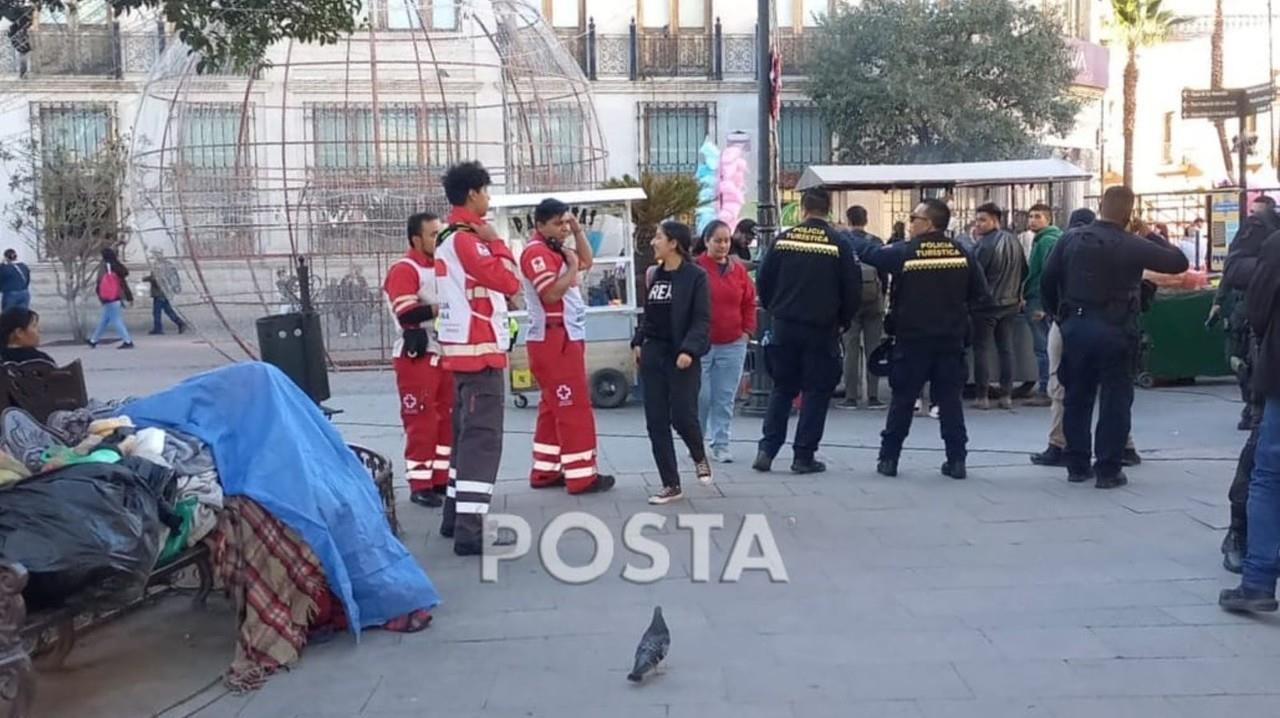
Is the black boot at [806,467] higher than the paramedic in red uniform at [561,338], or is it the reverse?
the paramedic in red uniform at [561,338]

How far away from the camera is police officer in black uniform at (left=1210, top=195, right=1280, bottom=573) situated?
20.1ft

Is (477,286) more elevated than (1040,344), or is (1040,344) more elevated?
(477,286)

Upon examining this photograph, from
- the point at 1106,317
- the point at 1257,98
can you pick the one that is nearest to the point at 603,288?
the point at 1106,317

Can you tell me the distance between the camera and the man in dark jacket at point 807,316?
8562 mm

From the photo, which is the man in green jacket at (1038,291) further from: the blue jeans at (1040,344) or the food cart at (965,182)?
the food cart at (965,182)

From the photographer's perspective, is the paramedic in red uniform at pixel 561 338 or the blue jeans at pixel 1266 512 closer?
the blue jeans at pixel 1266 512

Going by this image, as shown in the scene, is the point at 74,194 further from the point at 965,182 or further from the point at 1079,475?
the point at 1079,475

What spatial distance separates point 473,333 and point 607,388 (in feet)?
17.6

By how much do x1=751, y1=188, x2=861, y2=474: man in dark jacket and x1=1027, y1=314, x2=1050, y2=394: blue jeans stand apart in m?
3.50

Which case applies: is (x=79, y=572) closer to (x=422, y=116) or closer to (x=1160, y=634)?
(x=1160, y=634)

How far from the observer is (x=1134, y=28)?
3641 centimetres

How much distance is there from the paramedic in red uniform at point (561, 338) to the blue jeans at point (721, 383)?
1.15m

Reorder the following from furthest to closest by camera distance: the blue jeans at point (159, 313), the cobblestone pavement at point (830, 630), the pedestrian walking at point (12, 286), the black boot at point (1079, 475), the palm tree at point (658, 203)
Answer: the blue jeans at point (159, 313), the pedestrian walking at point (12, 286), the palm tree at point (658, 203), the black boot at point (1079, 475), the cobblestone pavement at point (830, 630)

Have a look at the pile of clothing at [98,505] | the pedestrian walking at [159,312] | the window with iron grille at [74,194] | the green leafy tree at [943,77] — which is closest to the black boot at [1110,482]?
the pile of clothing at [98,505]
